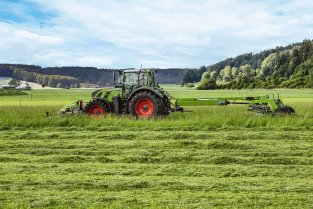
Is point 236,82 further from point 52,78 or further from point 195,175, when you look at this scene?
point 52,78

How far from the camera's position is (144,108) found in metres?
15.8

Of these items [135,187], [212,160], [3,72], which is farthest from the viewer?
[3,72]

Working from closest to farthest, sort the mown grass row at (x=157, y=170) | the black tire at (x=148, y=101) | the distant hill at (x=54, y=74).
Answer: the mown grass row at (x=157, y=170) < the black tire at (x=148, y=101) < the distant hill at (x=54, y=74)

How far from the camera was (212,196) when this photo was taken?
601 centimetres

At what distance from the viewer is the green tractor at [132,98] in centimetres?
1572

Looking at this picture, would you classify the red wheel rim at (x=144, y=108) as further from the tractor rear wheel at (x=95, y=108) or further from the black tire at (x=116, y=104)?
the tractor rear wheel at (x=95, y=108)

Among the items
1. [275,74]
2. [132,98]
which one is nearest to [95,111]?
[132,98]

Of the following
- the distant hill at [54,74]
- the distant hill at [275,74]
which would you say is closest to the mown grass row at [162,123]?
the distant hill at [275,74]

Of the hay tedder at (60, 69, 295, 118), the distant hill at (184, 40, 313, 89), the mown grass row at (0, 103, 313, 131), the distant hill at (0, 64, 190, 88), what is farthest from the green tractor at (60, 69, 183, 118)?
the distant hill at (0, 64, 190, 88)

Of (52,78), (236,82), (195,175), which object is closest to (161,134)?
(195,175)

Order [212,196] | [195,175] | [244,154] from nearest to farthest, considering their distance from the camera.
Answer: [212,196] → [195,175] → [244,154]

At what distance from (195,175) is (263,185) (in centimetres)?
117

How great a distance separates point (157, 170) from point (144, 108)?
8.25 m

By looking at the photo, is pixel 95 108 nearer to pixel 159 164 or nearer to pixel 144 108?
pixel 144 108
